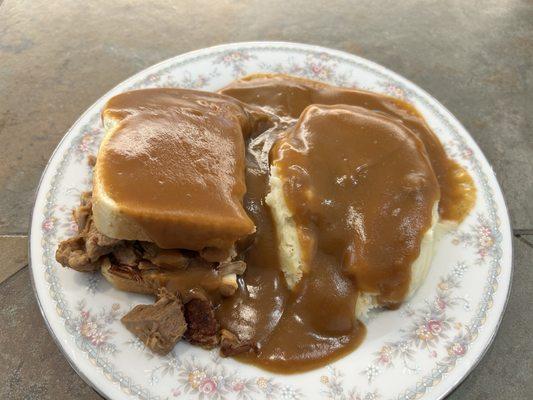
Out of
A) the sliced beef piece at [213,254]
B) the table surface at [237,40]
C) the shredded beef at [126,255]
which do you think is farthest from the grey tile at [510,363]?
the shredded beef at [126,255]

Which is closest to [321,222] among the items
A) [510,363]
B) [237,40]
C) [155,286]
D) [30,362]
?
[155,286]

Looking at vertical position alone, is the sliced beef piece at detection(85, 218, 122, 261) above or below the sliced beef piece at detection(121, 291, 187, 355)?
above

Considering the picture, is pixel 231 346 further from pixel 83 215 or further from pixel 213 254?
pixel 83 215

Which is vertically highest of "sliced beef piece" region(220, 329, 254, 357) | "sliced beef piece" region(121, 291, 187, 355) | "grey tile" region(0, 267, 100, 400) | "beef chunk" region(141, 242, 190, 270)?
"beef chunk" region(141, 242, 190, 270)

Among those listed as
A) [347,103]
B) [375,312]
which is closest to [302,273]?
[375,312]

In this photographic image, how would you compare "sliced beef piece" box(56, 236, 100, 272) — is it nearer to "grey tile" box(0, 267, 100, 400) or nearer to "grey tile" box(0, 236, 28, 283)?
"grey tile" box(0, 267, 100, 400)

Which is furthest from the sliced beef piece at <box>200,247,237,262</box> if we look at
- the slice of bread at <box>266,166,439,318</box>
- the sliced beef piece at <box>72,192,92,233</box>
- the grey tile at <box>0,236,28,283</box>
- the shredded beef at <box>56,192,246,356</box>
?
the grey tile at <box>0,236,28,283</box>
